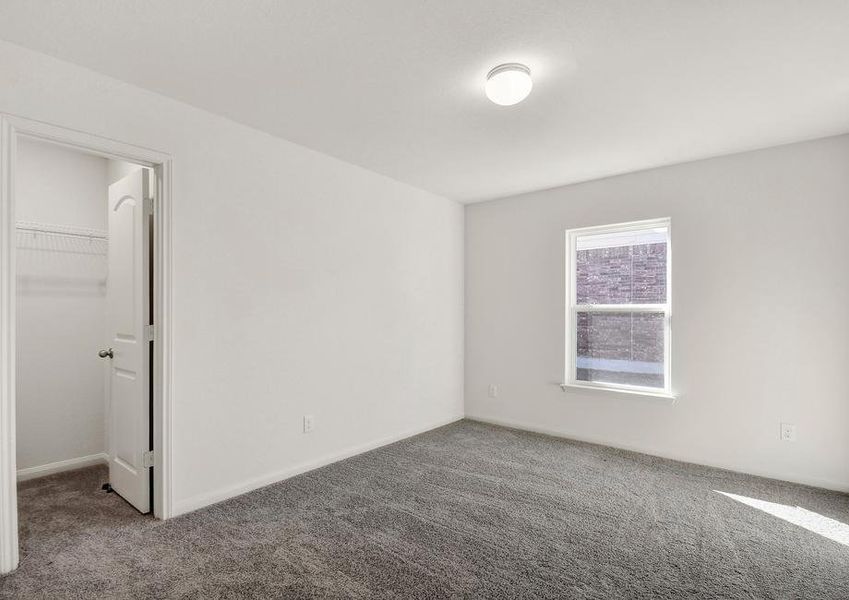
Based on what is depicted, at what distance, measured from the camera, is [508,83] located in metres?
2.23

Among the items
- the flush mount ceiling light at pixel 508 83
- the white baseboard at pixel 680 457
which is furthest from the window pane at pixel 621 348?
the flush mount ceiling light at pixel 508 83

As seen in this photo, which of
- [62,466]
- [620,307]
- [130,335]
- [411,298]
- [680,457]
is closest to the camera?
[130,335]

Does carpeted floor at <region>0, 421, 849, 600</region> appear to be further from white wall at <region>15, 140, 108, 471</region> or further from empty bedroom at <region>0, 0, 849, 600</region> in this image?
white wall at <region>15, 140, 108, 471</region>

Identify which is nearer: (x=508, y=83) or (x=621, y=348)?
(x=508, y=83)

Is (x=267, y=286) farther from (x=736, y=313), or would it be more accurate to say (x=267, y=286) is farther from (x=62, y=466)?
(x=736, y=313)

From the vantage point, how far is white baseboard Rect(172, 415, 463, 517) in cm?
266

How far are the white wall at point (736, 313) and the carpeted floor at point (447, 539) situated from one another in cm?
34

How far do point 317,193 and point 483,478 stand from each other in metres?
2.45

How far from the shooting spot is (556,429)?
4.31m

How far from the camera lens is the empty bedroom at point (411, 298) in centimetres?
201

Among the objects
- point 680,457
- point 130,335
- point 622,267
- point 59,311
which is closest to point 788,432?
point 680,457

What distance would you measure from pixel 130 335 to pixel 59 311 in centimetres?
110

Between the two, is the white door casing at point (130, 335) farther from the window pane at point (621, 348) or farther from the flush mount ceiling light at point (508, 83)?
the window pane at point (621, 348)

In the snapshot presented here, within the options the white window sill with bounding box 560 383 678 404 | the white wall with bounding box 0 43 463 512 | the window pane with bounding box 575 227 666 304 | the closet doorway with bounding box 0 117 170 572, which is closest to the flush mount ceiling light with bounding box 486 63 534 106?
the white wall with bounding box 0 43 463 512
